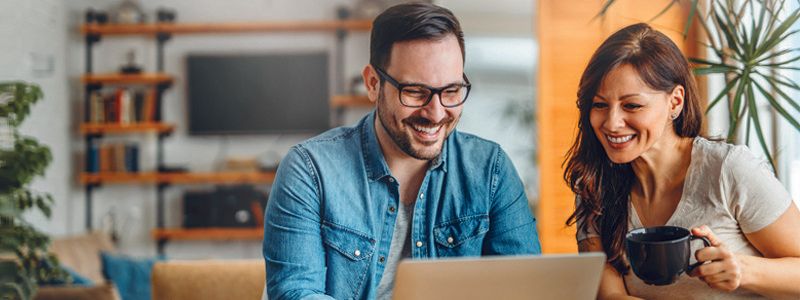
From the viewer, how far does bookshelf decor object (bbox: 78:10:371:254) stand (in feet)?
17.3

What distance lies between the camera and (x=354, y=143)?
5.52 feet

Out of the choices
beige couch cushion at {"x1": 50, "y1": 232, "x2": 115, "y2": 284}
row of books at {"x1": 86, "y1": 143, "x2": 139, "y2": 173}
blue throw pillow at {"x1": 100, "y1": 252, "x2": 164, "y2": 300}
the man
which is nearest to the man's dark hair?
the man

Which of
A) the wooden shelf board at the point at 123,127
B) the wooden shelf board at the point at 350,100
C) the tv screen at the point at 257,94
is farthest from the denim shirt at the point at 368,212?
the wooden shelf board at the point at 123,127

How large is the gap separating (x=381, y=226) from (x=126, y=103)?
4192mm

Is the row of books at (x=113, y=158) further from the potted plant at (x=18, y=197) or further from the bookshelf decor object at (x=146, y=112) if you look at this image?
the potted plant at (x=18, y=197)

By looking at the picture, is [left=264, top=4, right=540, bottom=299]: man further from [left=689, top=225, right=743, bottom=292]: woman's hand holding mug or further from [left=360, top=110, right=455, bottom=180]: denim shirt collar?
[left=689, top=225, right=743, bottom=292]: woman's hand holding mug

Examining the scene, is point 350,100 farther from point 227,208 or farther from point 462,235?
point 462,235

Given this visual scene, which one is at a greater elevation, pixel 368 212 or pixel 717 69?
pixel 717 69

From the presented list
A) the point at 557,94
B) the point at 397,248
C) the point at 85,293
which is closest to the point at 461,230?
the point at 397,248

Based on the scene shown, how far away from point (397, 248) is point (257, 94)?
13.0 feet

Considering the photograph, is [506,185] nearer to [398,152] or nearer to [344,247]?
[398,152]

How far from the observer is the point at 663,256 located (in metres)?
1.17

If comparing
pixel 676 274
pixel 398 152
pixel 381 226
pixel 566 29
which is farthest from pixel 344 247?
pixel 566 29

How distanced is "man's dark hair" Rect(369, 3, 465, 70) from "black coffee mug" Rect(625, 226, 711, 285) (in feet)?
1.80
